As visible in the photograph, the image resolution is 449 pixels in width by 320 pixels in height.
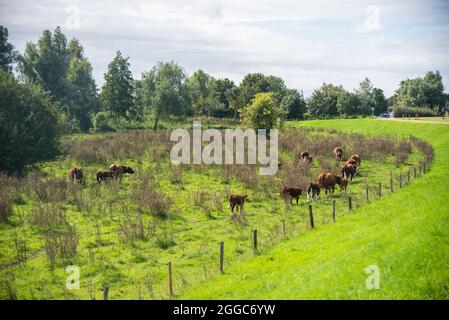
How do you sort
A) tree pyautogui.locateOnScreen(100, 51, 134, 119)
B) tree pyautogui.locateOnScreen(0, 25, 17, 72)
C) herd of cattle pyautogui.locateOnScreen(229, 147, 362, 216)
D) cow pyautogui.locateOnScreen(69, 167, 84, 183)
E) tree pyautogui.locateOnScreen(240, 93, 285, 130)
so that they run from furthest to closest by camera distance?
tree pyautogui.locateOnScreen(100, 51, 134, 119) → tree pyautogui.locateOnScreen(0, 25, 17, 72) → tree pyautogui.locateOnScreen(240, 93, 285, 130) → cow pyautogui.locateOnScreen(69, 167, 84, 183) → herd of cattle pyautogui.locateOnScreen(229, 147, 362, 216)

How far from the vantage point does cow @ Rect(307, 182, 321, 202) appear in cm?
2673

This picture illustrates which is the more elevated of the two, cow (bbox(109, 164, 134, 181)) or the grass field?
cow (bbox(109, 164, 134, 181))

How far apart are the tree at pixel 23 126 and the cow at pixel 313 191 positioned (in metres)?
22.3

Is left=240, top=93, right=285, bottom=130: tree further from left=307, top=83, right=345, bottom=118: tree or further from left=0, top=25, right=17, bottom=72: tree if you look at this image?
left=307, top=83, right=345, bottom=118: tree

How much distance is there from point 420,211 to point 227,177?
14.1 m

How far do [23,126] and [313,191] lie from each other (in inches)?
932

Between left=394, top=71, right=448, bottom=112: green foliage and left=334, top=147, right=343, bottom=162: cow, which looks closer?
left=334, top=147, right=343, bottom=162: cow

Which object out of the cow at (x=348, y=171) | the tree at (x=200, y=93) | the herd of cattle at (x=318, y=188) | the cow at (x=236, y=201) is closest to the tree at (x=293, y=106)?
the tree at (x=200, y=93)

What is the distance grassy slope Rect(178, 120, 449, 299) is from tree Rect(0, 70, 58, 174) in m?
24.4

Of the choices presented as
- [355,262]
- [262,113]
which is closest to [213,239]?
[355,262]

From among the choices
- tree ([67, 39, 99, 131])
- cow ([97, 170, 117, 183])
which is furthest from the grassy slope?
tree ([67, 39, 99, 131])

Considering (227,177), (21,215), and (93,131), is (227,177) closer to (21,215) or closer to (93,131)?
(21,215)

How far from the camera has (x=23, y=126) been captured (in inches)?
1351

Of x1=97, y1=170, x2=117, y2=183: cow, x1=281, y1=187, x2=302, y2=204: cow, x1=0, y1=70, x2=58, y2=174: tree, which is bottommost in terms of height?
x1=281, y1=187, x2=302, y2=204: cow
